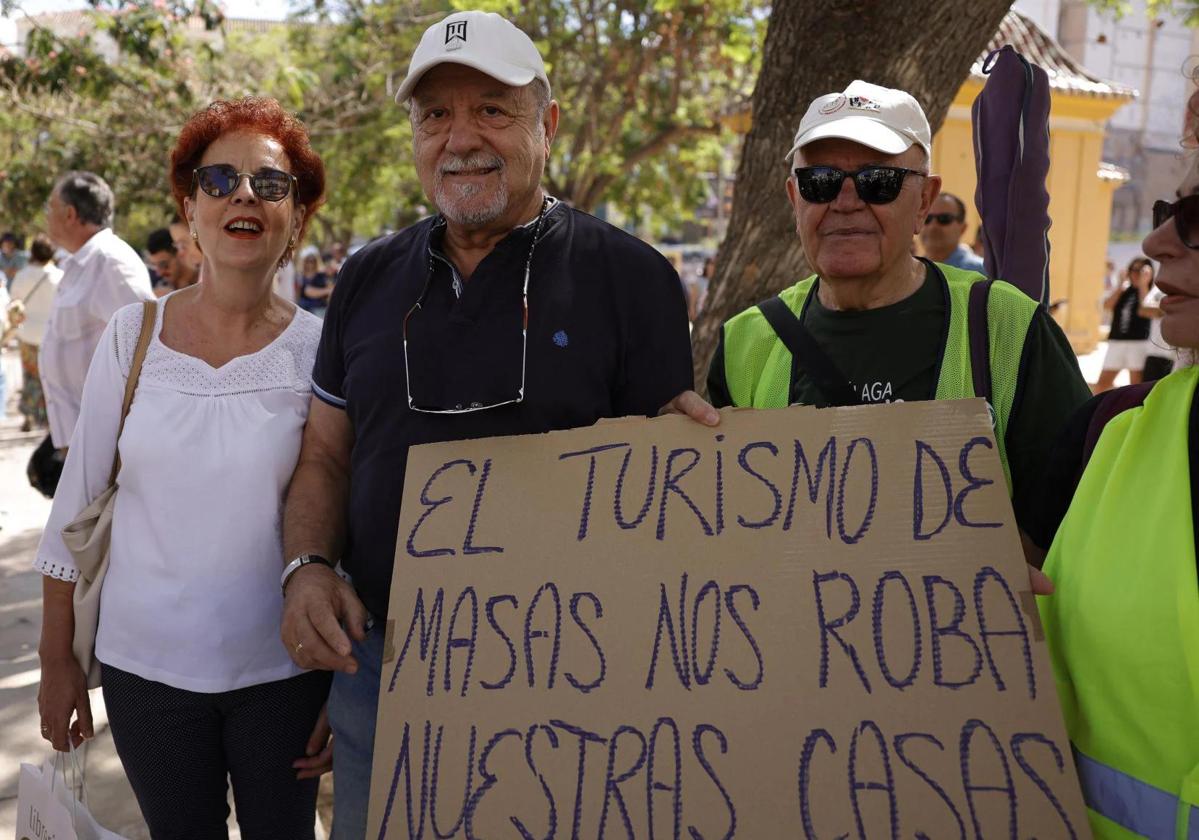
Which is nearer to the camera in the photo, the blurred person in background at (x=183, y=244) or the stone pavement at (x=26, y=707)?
the stone pavement at (x=26, y=707)

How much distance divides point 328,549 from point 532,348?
601 mm

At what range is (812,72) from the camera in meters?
3.57

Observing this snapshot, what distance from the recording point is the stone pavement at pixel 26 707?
359 cm

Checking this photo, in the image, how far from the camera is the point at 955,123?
44.7ft

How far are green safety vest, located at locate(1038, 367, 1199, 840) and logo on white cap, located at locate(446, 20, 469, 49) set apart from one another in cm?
133

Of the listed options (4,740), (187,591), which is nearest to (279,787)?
(187,591)

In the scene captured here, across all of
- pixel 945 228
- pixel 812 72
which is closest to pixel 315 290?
pixel 945 228

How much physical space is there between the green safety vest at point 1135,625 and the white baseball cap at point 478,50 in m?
1.24

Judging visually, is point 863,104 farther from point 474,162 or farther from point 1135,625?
point 1135,625

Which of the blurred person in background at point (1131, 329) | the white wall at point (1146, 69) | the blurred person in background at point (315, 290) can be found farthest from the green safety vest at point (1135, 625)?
the white wall at point (1146, 69)

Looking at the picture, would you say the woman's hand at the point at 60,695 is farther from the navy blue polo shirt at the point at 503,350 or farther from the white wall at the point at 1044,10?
the white wall at the point at 1044,10

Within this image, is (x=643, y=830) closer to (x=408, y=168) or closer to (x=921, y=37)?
(x=921, y=37)

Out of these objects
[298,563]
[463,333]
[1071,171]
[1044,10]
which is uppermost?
[1044,10]

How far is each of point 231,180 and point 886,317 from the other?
1.45m
